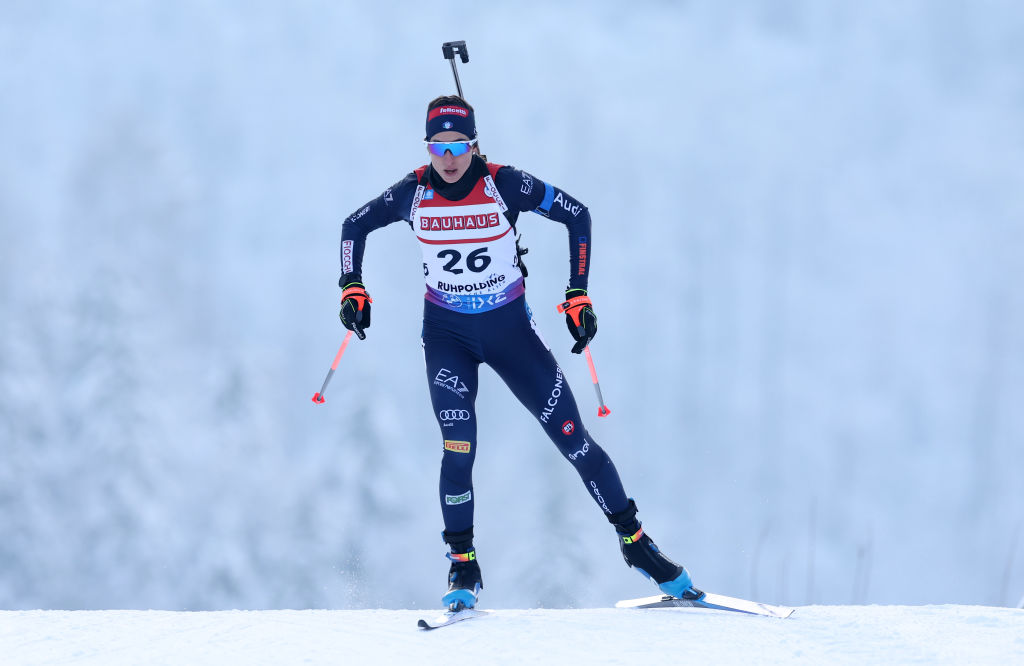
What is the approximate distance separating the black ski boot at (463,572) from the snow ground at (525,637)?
19 centimetres

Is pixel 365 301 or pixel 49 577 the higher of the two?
pixel 365 301

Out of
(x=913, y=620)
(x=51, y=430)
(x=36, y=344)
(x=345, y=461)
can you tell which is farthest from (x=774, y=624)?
(x=36, y=344)

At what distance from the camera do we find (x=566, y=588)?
111 feet

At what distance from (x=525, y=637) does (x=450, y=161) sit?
2.52m

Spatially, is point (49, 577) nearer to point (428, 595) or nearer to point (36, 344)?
point (36, 344)

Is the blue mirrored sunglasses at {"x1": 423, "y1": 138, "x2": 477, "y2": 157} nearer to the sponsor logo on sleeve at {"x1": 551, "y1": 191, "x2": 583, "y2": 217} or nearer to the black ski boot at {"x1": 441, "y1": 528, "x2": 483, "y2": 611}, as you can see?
the sponsor logo on sleeve at {"x1": 551, "y1": 191, "x2": 583, "y2": 217}

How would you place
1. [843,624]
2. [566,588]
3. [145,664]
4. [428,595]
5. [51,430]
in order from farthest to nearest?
[428,595] < [51,430] < [566,588] < [843,624] < [145,664]

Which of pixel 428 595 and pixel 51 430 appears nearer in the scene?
pixel 51 430

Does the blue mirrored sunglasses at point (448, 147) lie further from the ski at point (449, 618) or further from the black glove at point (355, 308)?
the ski at point (449, 618)

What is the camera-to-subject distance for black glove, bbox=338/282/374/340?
4863mm

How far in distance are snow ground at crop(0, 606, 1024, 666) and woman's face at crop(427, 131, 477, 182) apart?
2.42 meters

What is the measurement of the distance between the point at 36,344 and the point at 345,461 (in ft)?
83.1

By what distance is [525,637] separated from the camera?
4117 millimetres

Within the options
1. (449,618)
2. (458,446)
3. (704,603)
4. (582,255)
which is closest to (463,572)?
(449,618)
